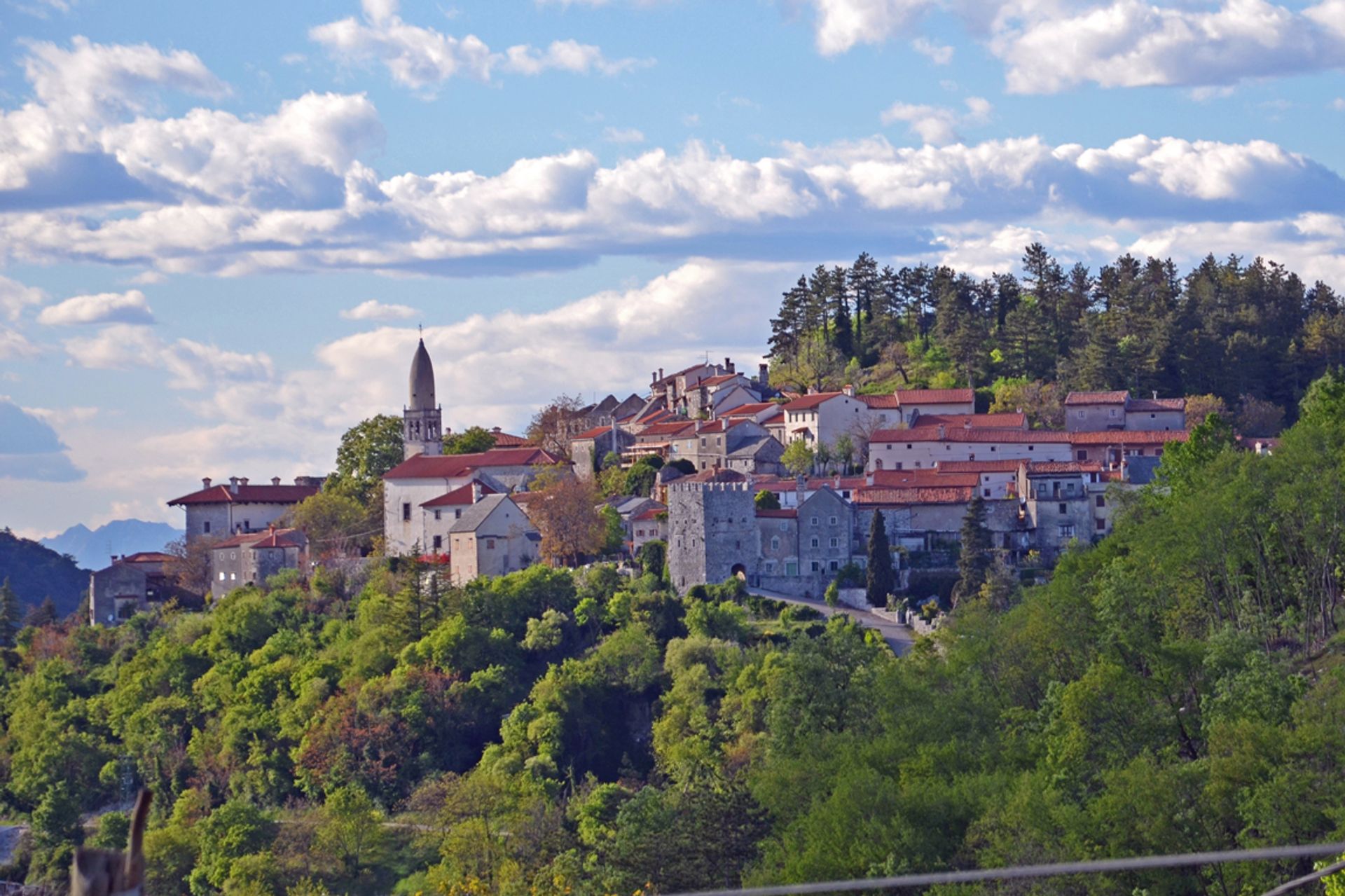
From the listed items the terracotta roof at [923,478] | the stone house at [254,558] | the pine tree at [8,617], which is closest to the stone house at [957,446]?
the terracotta roof at [923,478]

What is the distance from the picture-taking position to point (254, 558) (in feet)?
267

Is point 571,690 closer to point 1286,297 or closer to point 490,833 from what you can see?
point 490,833

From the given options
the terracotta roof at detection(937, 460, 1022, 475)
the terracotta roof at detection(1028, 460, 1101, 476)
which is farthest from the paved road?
the terracotta roof at detection(1028, 460, 1101, 476)

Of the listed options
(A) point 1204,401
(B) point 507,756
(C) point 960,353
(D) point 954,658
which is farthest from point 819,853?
(C) point 960,353

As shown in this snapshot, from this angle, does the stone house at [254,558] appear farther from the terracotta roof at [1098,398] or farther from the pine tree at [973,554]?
the terracotta roof at [1098,398]

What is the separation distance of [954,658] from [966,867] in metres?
12.0

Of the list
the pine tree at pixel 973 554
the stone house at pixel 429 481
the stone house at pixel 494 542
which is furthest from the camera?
the stone house at pixel 429 481

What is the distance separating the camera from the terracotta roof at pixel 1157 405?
7844cm

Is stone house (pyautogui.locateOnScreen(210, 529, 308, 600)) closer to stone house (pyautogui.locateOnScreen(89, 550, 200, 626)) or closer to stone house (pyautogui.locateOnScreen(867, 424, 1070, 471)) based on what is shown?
stone house (pyautogui.locateOnScreen(89, 550, 200, 626))

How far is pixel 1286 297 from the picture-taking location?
94.6 m

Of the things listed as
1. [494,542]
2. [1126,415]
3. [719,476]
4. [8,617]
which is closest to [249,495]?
[8,617]

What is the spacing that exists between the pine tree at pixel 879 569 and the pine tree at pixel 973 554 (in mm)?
2421

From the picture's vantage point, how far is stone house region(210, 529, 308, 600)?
8112 centimetres

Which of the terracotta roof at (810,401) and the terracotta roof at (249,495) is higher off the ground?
the terracotta roof at (810,401)
